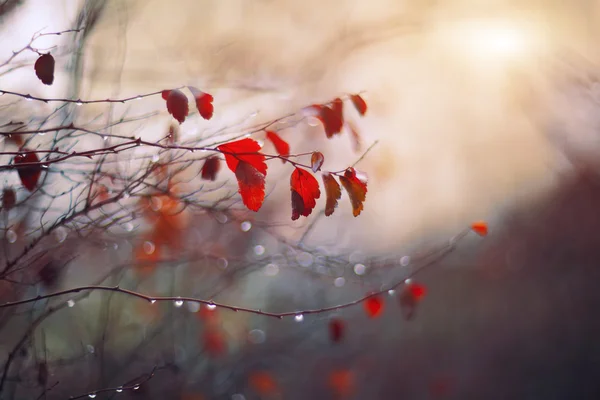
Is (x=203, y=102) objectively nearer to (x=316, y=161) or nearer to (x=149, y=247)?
(x=316, y=161)

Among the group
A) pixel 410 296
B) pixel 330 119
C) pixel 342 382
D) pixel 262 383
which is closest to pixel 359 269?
pixel 410 296

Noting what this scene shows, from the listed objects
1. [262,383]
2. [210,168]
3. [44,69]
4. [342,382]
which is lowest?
Answer: [342,382]

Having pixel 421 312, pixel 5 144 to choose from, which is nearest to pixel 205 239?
pixel 5 144

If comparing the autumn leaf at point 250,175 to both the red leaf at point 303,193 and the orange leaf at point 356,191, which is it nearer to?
the red leaf at point 303,193

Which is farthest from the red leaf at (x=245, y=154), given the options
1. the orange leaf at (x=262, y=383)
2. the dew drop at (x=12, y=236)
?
the orange leaf at (x=262, y=383)

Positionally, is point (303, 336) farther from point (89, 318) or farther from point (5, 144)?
point (5, 144)

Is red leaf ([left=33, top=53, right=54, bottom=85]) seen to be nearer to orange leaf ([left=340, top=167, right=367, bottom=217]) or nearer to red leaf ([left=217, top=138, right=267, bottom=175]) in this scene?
red leaf ([left=217, top=138, right=267, bottom=175])
